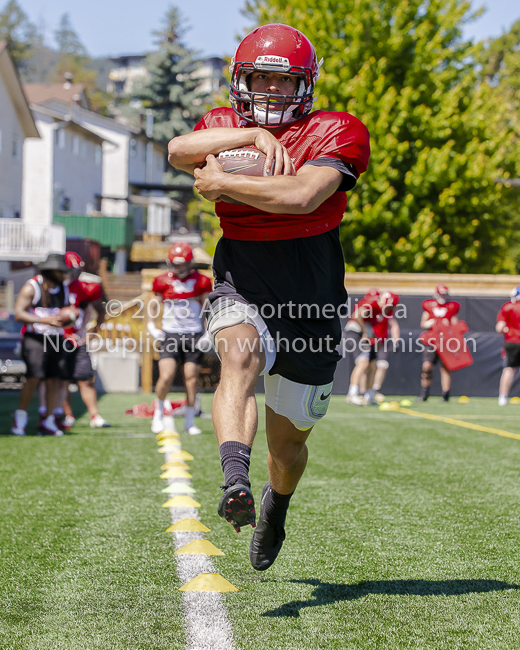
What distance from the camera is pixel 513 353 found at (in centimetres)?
1416

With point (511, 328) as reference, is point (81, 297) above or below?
above

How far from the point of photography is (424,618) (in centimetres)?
303

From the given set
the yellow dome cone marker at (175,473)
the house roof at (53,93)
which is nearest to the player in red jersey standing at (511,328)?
the yellow dome cone marker at (175,473)

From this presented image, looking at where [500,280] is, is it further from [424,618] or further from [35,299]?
[424,618]

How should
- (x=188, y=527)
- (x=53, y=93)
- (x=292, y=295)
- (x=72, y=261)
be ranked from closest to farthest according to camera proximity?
(x=292, y=295) < (x=188, y=527) < (x=72, y=261) < (x=53, y=93)

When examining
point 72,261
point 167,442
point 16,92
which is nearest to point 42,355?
point 72,261

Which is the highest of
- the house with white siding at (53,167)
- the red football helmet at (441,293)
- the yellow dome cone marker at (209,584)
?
the house with white siding at (53,167)

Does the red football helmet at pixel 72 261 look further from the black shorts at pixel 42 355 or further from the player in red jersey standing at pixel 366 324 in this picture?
the player in red jersey standing at pixel 366 324

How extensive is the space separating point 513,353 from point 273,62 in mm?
11964

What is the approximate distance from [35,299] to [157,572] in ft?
19.6

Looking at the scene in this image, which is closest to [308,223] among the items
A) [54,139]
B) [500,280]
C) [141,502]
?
[141,502]

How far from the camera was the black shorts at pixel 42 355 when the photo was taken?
30.0ft

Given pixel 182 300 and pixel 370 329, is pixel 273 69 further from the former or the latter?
pixel 370 329

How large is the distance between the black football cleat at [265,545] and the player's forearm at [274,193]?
142 centimetres
